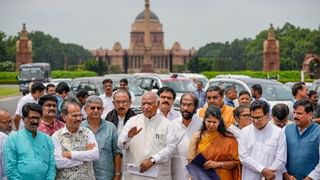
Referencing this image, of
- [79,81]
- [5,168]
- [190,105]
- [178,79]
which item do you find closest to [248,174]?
[190,105]

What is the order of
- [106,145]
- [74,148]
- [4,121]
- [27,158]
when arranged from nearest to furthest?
[27,158]
[74,148]
[4,121]
[106,145]

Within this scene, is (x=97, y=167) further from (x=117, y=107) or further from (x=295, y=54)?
(x=295, y=54)

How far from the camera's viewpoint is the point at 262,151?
680 centimetres

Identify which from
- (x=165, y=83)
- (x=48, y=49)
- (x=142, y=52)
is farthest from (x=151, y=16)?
(x=165, y=83)

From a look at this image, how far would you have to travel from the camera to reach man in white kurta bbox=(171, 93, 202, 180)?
7.22 meters

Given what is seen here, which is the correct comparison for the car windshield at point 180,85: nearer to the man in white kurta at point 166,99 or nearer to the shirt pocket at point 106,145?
the man in white kurta at point 166,99

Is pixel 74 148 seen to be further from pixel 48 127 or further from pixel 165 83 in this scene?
pixel 165 83

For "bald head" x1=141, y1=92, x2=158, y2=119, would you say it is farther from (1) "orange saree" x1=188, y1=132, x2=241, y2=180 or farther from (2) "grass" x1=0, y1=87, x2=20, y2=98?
(2) "grass" x1=0, y1=87, x2=20, y2=98

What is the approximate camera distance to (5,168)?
6141 millimetres

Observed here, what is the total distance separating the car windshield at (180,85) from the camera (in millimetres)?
21234

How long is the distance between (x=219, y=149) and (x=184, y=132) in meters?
0.69

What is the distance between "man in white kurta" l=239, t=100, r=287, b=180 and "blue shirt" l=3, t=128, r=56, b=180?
1.98 meters

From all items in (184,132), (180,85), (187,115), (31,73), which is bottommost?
(31,73)

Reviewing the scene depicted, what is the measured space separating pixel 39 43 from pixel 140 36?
32.3 meters
